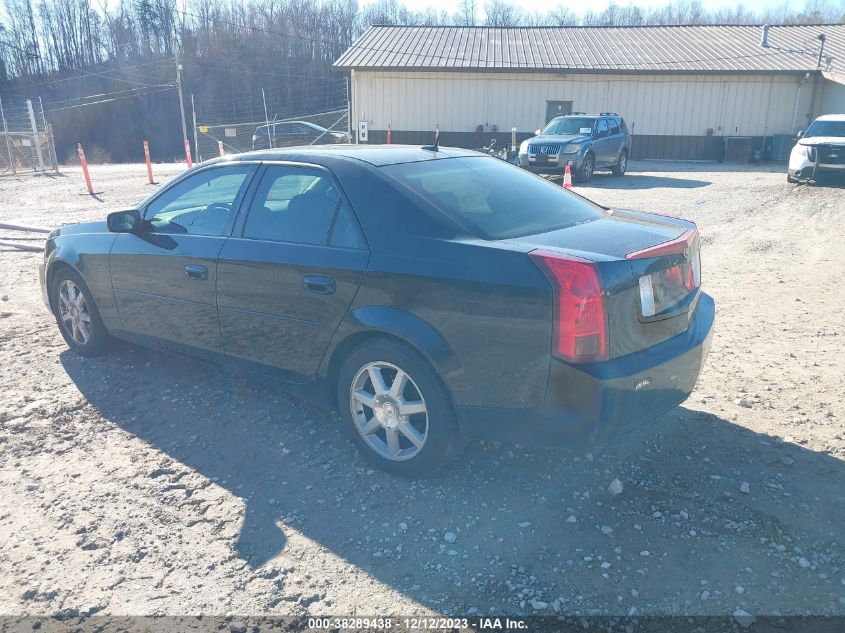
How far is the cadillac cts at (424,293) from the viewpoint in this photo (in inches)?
116

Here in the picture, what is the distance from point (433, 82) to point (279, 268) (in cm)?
2463

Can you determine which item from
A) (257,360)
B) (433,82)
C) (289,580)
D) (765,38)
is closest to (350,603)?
(289,580)

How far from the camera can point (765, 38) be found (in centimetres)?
2883

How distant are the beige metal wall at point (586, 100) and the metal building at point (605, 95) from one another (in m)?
0.04

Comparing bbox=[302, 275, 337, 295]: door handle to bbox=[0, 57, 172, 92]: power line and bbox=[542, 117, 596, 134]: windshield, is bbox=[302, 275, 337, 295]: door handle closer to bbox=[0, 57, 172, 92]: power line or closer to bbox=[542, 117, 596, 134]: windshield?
bbox=[542, 117, 596, 134]: windshield

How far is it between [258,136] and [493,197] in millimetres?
21558

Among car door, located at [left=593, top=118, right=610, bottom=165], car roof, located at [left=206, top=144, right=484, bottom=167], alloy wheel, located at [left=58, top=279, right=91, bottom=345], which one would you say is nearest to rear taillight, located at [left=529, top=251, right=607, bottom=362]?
car roof, located at [left=206, top=144, right=484, bottom=167]

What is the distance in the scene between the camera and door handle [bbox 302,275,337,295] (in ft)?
11.6

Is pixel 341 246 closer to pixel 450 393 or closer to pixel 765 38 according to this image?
pixel 450 393

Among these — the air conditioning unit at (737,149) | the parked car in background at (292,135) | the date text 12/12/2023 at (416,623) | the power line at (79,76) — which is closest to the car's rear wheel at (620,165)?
the air conditioning unit at (737,149)

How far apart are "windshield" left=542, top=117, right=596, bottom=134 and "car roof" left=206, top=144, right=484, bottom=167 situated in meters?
15.2

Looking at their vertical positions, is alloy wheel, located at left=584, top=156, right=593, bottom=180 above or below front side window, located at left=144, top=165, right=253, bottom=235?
below

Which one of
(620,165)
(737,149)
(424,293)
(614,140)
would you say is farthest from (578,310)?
(737,149)

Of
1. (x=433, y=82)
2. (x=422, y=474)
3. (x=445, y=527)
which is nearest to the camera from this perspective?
(x=445, y=527)
